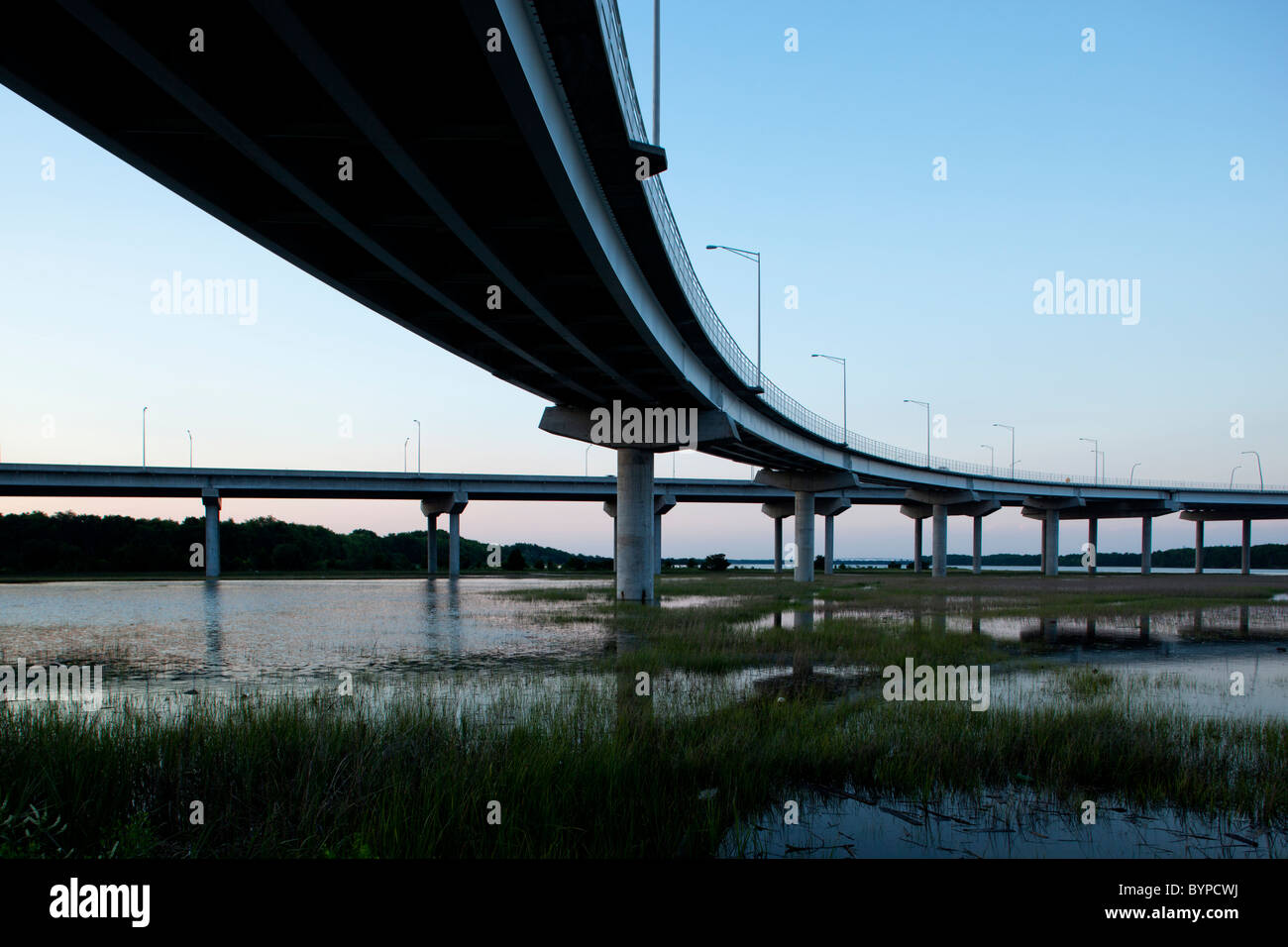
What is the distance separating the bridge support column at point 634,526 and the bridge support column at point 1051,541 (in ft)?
271

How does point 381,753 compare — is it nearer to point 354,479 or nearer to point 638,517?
point 638,517

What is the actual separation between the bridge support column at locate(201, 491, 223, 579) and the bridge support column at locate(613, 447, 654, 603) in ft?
174

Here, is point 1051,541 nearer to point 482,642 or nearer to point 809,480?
point 809,480

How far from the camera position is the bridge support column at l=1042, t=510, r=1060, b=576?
103m

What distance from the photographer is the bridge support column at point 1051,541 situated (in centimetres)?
10312

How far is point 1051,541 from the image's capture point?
347 feet

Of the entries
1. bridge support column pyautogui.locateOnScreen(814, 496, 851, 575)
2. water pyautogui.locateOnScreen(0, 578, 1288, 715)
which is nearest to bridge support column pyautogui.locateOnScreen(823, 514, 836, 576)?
bridge support column pyautogui.locateOnScreen(814, 496, 851, 575)

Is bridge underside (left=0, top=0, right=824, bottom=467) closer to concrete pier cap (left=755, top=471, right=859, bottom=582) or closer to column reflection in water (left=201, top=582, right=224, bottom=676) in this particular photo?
column reflection in water (left=201, top=582, right=224, bottom=676)

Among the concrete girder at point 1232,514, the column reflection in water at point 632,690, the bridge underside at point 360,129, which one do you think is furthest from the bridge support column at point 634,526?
the concrete girder at point 1232,514

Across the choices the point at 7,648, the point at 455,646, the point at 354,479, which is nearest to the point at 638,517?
the point at 455,646

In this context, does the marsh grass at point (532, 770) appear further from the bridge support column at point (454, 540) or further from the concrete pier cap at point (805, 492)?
the bridge support column at point (454, 540)

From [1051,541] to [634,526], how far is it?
87.7 metres

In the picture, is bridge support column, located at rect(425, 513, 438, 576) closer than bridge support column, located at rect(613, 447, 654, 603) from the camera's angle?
No
